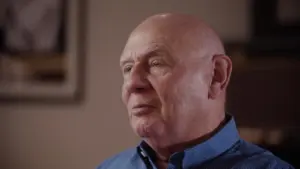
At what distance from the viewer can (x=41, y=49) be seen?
6.61 feet

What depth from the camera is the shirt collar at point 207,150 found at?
81cm

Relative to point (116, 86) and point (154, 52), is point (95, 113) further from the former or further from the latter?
point (154, 52)

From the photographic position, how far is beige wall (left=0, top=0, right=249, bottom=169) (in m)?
1.89

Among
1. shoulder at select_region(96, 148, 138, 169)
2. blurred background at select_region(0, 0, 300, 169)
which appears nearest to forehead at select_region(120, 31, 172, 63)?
shoulder at select_region(96, 148, 138, 169)

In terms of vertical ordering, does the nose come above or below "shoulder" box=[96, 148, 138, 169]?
above

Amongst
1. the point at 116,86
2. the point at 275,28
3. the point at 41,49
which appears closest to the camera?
the point at 275,28

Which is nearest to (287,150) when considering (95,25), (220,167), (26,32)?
(220,167)

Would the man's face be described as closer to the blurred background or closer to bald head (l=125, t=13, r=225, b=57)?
bald head (l=125, t=13, r=225, b=57)

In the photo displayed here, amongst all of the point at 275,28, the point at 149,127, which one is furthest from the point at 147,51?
the point at 275,28

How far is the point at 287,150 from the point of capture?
4.96ft

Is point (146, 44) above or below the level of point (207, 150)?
above

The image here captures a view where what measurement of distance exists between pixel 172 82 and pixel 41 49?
1308mm

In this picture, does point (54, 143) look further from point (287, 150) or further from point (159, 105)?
point (159, 105)

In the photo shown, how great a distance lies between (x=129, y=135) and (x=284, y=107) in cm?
63
